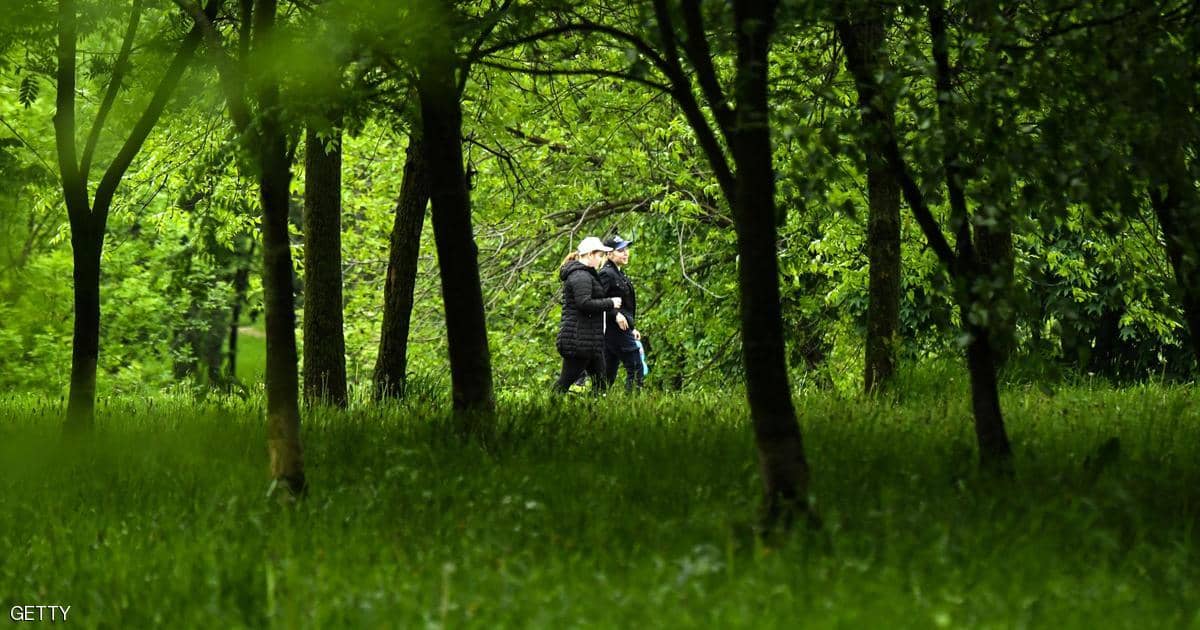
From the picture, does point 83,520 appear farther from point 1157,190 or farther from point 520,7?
point 1157,190

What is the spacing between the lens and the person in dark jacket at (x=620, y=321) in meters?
16.0

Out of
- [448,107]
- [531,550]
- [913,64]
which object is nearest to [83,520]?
[531,550]

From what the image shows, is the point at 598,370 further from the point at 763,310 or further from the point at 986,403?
the point at 763,310

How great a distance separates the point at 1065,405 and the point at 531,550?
21.7ft

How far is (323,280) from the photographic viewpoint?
13102mm

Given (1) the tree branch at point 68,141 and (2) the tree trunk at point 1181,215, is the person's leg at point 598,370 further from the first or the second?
(2) the tree trunk at point 1181,215

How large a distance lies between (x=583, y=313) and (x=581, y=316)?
1.6 inches

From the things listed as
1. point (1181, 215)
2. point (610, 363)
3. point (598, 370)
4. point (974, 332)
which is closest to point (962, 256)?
point (974, 332)

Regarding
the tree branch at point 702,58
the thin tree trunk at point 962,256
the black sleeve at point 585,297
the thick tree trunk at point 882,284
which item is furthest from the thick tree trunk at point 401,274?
the tree branch at point 702,58

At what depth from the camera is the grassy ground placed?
5.15 m

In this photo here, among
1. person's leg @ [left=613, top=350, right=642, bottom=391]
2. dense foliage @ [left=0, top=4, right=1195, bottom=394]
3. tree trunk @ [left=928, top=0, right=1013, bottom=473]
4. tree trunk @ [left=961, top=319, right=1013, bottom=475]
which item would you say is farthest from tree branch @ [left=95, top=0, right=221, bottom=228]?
person's leg @ [left=613, top=350, right=642, bottom=391]

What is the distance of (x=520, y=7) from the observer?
8320 mm

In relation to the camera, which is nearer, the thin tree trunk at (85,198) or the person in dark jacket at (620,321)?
the thin tree trunk at (85,198)

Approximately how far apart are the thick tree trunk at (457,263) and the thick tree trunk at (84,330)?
9.06 feet
